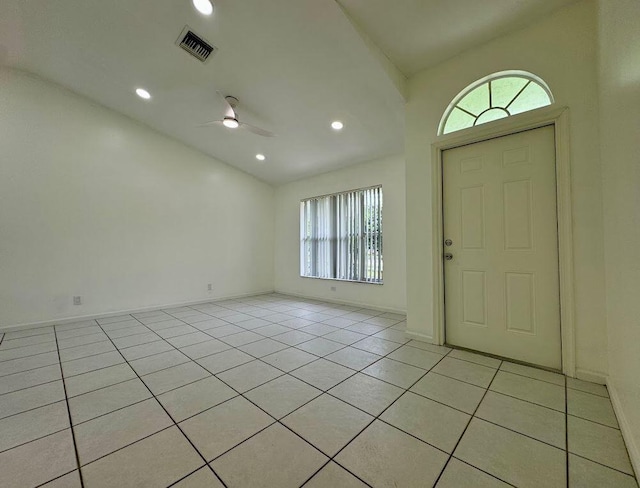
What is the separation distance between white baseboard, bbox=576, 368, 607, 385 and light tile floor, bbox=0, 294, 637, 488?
83 mm

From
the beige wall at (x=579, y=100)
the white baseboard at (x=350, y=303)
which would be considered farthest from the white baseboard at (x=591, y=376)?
the white baseboard at (x=350, y=303)

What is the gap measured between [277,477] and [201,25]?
3842mm

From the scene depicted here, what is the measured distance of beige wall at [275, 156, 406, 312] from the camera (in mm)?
4336

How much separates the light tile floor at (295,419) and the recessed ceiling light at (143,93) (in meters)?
3.52

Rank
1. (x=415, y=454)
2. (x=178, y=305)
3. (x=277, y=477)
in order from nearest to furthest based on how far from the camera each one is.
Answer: (x=277, y=477) < (x=415, y=454) < (x=178, y=305)

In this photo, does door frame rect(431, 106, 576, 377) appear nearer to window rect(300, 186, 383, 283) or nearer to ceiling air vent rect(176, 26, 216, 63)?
window rect(300, 186, 383, 283)

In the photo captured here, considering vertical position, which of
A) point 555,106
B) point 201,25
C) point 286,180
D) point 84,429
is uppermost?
point 201,25

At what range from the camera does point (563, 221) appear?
2148mm

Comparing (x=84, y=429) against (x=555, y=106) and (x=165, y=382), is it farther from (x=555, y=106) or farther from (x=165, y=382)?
(x=555, y=106)

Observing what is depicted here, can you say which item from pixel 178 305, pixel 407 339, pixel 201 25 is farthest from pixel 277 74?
pixel 178 305

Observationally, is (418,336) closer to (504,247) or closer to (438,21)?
(504,247)

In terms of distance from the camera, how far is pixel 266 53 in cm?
284

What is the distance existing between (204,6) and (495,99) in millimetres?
3029

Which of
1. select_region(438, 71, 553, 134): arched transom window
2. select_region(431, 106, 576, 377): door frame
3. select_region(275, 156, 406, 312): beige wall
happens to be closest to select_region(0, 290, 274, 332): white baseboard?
select_region(275, 156, 406, 312): beige wall
